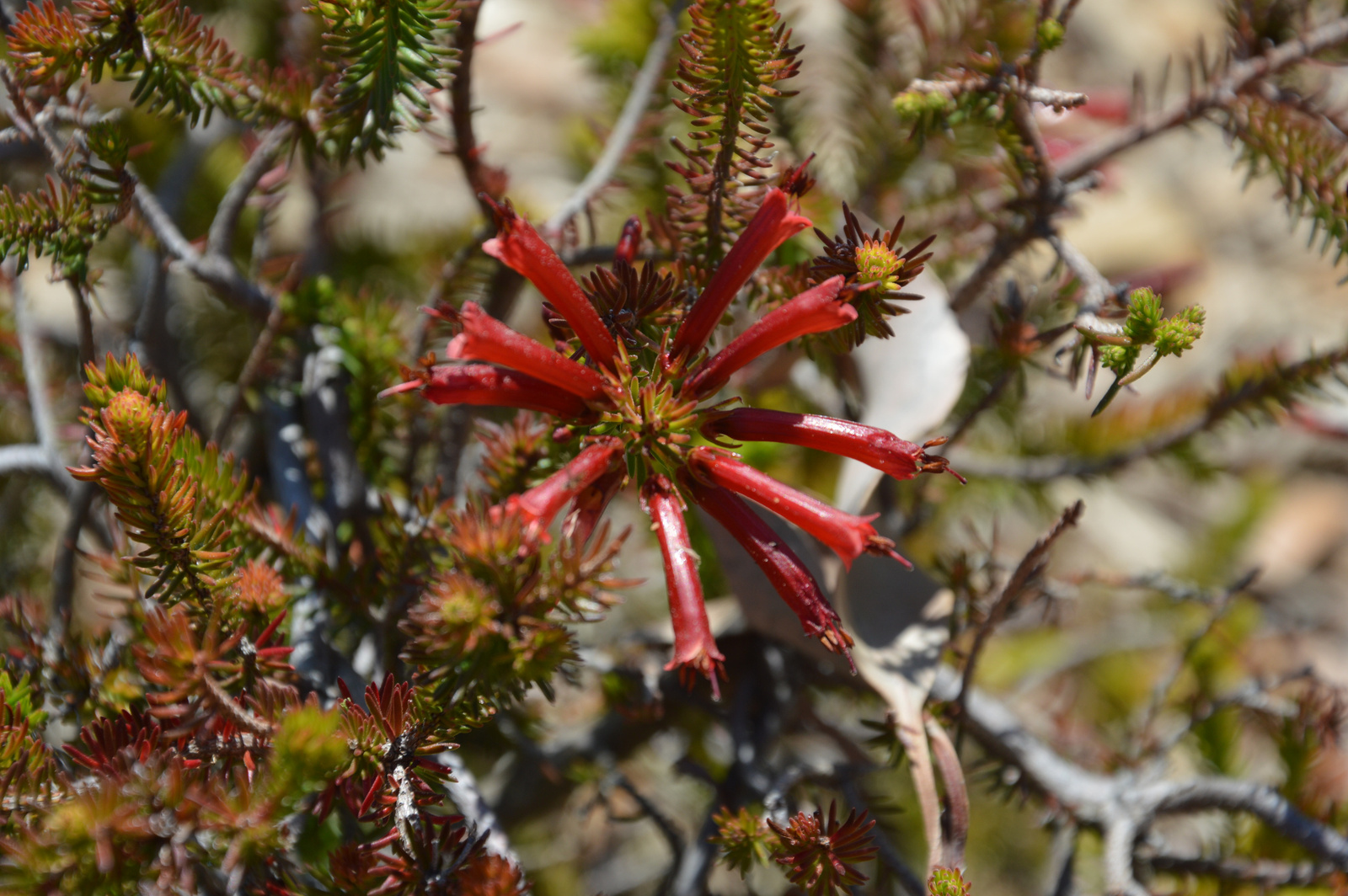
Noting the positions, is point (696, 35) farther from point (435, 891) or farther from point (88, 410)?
point (435, 891)

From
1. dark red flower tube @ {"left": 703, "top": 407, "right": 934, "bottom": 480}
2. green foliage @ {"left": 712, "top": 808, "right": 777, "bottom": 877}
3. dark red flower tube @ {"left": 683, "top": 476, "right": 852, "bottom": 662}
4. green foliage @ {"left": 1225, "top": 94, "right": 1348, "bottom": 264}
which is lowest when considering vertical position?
green foliage @ {"left": 712, "top": 808, "right": 777, "bottom": 877}

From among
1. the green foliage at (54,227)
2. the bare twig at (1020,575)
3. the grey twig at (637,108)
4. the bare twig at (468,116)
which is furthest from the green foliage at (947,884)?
the green foliage at (54,227)

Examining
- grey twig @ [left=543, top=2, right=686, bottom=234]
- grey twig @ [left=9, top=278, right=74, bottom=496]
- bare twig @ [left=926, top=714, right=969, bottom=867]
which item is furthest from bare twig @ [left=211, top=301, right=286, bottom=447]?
bare twig @ [left=926, top=714, right=969, bottom=867]

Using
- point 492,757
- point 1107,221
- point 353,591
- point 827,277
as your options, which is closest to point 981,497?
point 492,757

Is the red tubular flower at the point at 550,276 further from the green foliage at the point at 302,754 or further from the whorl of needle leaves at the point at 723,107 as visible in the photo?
the green foliage at the point at 302,754

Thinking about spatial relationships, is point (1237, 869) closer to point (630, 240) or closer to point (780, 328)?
point (780, 328)

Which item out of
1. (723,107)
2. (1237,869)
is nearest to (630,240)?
(723,107)

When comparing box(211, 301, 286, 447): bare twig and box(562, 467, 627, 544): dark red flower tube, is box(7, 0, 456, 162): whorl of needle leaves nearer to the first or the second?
box(211, 301, 286, 447): bare twig

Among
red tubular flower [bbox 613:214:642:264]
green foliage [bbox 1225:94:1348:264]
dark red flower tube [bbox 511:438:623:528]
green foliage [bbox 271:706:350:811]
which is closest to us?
green foliage [bbox 271:706:350:811]
